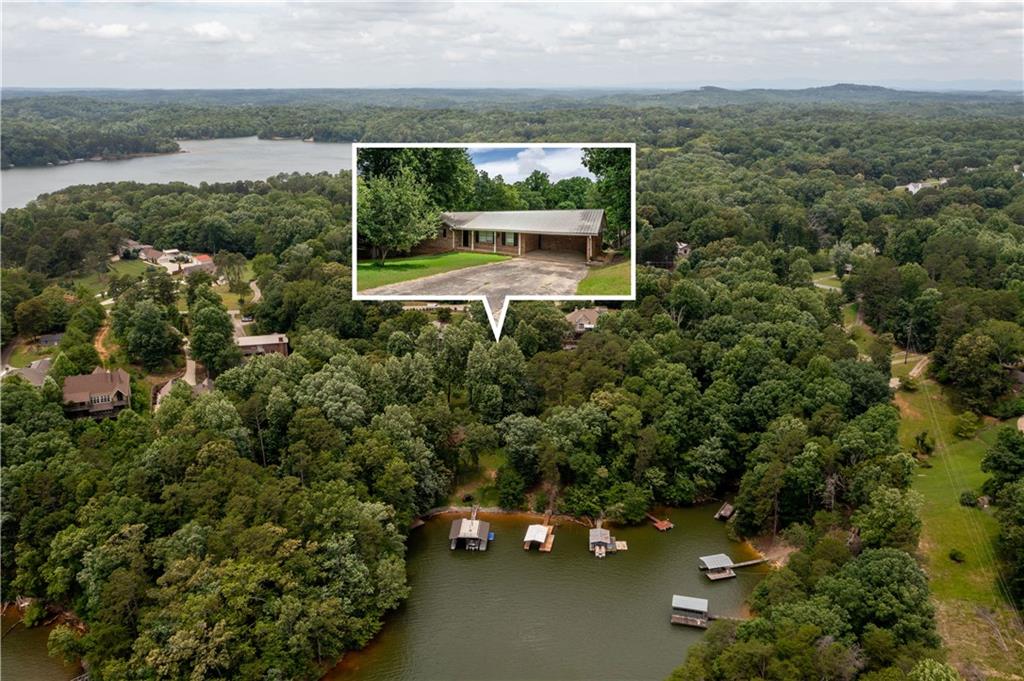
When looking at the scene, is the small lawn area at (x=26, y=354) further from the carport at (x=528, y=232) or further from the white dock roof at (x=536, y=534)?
the carport at (x=528, y=232)

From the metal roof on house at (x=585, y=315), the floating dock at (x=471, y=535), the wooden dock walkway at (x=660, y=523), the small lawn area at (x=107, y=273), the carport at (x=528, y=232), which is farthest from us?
the small lawn area at (x=107, y=273)

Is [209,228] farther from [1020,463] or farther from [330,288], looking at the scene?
[1020,463]

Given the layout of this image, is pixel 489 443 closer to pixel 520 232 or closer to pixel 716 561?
pixel 716 561

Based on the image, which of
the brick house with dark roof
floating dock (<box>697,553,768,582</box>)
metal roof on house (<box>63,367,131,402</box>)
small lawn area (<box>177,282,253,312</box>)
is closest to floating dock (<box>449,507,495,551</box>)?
floating dock (<box>697,553,768,582</box>)

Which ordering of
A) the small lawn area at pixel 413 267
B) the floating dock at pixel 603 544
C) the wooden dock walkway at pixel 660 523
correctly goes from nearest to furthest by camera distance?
the small lawn area at pixel 413 267, the floating dock at pixel 603 544, the wooden dock walkway at pixel 660 523

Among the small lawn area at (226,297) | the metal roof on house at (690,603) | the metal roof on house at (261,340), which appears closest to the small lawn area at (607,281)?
the metal roof on house at (690,603)

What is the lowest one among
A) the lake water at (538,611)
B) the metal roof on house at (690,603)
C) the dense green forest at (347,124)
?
the lake water at (538,611)

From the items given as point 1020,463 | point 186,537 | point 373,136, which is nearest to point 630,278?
point 186,537

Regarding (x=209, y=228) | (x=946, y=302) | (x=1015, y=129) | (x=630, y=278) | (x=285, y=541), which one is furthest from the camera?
(x=1015, y=129)
